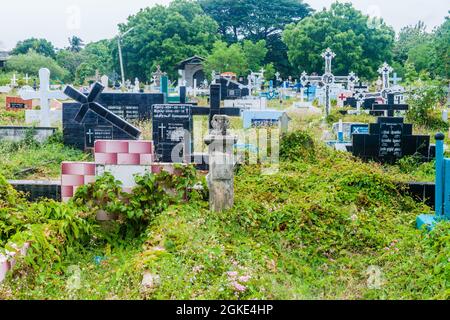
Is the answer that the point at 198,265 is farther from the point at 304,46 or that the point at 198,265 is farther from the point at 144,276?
the point at 304,46

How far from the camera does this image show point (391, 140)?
9859mm

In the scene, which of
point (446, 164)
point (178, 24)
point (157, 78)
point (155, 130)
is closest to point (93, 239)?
→ point (446, 164)

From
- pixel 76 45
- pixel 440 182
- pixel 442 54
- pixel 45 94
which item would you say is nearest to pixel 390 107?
pixel 45 94

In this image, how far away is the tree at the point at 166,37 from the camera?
29453 mm

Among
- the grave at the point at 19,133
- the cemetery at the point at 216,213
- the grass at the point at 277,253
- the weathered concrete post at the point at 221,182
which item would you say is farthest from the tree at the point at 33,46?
the weathered concrete post at the point at 221,182

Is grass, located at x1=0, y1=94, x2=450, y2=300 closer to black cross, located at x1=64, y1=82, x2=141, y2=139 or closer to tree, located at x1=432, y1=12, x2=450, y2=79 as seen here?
black cross, located at x1=64, y1=82, x2=141, y2=139

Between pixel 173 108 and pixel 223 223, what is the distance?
4.47 metres

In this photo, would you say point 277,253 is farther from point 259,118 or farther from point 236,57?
point 236,57

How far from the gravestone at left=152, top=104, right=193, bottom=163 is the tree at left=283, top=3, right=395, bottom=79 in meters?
19.9

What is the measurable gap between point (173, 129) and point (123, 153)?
3643mm

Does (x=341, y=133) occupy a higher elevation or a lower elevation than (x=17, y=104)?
lower

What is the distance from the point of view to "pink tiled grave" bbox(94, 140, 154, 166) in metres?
6.13

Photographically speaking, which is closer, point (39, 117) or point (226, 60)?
point (39, 117)

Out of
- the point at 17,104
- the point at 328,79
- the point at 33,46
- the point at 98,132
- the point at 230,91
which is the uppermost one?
the point at 33,46
